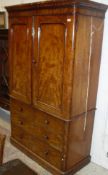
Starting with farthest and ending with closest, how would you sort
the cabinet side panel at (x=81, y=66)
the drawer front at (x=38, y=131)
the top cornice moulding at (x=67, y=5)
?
the drawer front at (x=38, y=131) → the cabinet side panel at (x=81, y=66) → the top cornice moulding at (x=67, y=5)

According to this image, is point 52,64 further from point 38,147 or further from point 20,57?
point 38,147

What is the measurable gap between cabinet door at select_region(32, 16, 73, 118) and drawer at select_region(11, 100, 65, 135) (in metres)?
0.09

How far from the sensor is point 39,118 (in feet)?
7.59

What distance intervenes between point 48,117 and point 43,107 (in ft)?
0.39

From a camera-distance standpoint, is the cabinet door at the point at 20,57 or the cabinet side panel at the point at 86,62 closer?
the cabinet side panel at the point at 86,62

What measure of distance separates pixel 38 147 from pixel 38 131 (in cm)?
21

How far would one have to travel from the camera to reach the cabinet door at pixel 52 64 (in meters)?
1.87

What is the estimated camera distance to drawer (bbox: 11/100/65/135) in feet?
6.90

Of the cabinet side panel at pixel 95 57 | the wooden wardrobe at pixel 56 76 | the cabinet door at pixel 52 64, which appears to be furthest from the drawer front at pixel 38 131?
the cabinet side panel at pixel 95 57

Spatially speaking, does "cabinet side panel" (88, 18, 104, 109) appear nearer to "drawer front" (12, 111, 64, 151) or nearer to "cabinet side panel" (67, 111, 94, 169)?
"cabinet side panel" (67, 111, 94, 169)

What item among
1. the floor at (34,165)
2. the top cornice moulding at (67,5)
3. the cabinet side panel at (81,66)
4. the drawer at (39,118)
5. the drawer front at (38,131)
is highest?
the top cornice moulding at (67,5)

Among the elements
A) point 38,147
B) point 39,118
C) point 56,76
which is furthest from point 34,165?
point 56,76

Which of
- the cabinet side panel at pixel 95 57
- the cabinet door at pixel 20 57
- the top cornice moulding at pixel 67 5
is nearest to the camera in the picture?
the top cornice moulding at pixel 67 5

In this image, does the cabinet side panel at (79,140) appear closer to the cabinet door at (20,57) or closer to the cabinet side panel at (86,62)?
the cabinet side panel at (86,62)
